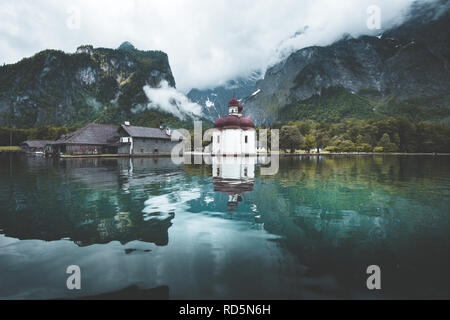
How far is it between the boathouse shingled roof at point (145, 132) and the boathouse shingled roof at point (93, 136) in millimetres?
5490

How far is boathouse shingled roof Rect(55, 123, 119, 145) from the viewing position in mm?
52062

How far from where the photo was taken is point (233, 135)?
207 feet

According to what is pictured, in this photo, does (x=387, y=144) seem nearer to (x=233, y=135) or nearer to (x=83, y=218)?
(x=233, y=135)

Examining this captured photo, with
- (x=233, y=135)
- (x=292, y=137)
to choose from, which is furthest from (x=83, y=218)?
(x=292, y=137)


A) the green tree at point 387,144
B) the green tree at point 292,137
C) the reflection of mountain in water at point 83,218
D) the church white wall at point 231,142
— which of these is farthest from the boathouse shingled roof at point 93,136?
the green tree at point 387,144

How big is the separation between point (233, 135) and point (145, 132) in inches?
919

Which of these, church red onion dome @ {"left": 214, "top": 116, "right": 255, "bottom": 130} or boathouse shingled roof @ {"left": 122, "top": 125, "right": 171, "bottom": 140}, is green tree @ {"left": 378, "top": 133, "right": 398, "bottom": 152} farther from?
boathouse shingled roof @ {"left": 122, "top": 125, "right": 171, "bottom": 140}

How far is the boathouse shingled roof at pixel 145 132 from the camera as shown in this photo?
5578 centimetres

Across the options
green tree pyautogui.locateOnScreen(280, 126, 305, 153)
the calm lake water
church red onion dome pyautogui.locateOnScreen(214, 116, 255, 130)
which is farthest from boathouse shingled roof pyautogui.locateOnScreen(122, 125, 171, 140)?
the calm lake water

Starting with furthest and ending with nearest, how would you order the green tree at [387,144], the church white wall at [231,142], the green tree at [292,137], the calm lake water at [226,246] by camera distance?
the green tree at [387,144], the green tree at [292,137], the church white wall at [231,142], the calm lake water at [226,246]

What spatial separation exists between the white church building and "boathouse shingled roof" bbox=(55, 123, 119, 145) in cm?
2679

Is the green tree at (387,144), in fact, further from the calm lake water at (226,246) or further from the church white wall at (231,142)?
the calm lake water at (226,246)

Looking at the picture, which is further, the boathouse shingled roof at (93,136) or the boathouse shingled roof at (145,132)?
the boathouse shingled roof at (145,132)
